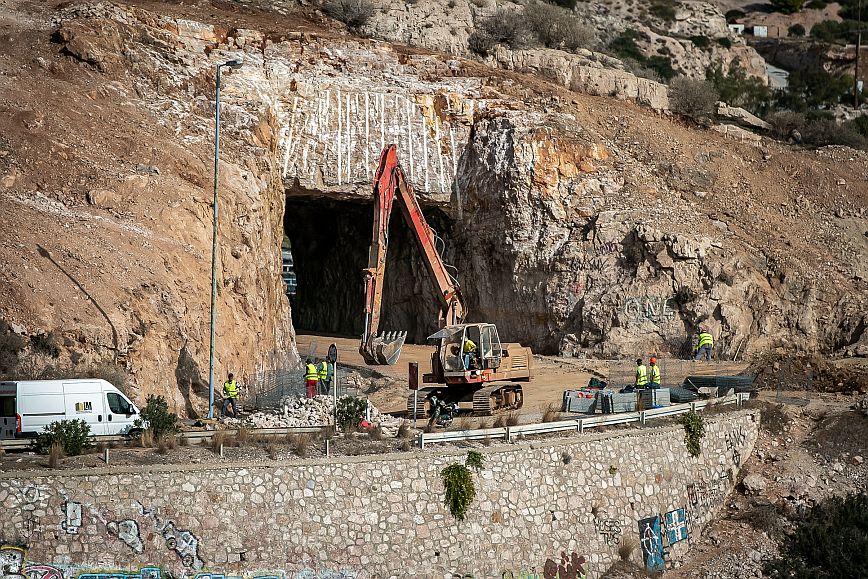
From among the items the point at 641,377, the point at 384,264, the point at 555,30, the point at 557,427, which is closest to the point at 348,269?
the point at 555,30

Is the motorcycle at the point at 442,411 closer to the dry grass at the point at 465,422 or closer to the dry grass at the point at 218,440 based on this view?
the dry grass at the point at 465,422

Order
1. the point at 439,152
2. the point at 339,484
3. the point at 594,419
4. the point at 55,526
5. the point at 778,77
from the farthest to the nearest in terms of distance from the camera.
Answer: the point at 778,77 → the point at 439,152 → the point at 594,419 → the point at 339,484 → the point at 55,526

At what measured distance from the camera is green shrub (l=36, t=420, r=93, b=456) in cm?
2178

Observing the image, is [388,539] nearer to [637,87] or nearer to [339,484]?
[339,484]

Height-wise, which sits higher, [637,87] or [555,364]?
[637,87]

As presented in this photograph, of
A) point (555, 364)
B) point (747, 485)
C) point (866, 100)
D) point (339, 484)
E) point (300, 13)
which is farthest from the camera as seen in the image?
point (866, 100)

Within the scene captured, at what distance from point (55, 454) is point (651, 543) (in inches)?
509

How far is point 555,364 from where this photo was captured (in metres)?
43.5

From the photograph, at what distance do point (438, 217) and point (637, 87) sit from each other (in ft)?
38.1

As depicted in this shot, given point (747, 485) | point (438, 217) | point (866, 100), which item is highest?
point (866, 100)

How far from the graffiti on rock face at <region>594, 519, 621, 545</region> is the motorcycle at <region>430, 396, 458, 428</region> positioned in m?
4.32

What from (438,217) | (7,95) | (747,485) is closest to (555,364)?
(438,217)

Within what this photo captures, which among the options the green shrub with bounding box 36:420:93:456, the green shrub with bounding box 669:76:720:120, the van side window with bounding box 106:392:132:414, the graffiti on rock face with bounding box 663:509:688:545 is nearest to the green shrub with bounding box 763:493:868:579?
the graffiti on rock face with bounding box 663:509:688:545

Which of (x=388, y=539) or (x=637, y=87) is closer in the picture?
(x=388, y=539)
